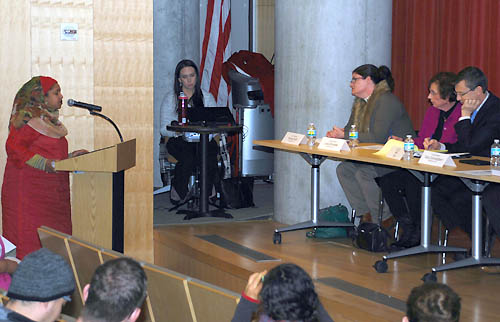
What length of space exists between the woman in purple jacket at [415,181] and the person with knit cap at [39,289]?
3.68 m

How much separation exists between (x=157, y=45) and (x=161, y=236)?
12.8 ft

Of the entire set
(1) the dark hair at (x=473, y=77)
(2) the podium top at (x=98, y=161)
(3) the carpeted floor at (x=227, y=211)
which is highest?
(1) the dark hair at (x=473, y=77)

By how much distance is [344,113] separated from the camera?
21.8ft

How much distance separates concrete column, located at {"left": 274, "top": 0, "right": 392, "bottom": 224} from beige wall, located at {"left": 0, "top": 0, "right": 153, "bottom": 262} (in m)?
1.34

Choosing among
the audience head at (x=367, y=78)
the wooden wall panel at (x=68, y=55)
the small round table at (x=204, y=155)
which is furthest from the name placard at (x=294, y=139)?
the wooden wall panel at (x=68, y=55)

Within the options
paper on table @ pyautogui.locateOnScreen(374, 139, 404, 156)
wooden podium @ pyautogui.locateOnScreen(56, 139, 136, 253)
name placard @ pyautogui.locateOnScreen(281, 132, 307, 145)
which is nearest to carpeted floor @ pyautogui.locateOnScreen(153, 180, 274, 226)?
name placard @ pyautogui.locateOnScreen(281, 132, 307, 145)

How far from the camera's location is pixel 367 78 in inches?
237

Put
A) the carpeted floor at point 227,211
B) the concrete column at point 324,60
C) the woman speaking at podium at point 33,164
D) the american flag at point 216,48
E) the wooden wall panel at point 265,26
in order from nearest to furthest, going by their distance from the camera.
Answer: the woman speaking at podium at point 33,164 → the concrete column at point 324,60 → the carpeted floor at point 227,211 → the american flag at point 216,48 → the wooden wall panel at point 265,26

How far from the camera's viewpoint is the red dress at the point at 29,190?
17.1 feet

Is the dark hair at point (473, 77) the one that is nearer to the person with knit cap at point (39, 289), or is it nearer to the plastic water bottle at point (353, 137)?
the plastic water bottle at point (353, 137)

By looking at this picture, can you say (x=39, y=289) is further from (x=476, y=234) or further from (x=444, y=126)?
(x=444, y=126)

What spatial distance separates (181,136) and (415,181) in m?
2.74

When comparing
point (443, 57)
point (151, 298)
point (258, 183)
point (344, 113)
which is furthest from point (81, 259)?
point (258, 183)

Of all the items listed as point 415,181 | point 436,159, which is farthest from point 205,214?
point 436,159
